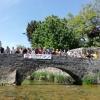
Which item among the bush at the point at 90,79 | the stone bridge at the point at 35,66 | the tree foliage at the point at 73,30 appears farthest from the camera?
the tree foliage at the point at 73,30

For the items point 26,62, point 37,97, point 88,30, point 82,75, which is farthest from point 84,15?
point 37,97

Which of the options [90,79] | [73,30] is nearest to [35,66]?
[90,79]

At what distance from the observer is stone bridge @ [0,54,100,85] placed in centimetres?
3703

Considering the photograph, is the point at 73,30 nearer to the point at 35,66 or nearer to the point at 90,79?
the point at 90,79

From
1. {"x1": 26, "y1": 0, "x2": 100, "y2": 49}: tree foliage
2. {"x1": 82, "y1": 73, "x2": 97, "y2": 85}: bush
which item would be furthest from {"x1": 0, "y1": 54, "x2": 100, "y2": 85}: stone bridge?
{"x1": 26, "y1": 0, "x2": 100, "y2": 49}: tree foliage

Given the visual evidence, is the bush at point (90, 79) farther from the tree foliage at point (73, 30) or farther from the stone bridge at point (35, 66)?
the tree foliage at point (73, 30)

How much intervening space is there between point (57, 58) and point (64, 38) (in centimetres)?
2240

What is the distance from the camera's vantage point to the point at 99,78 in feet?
139

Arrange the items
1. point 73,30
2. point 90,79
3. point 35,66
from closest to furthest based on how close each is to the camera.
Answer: point 35,66 < point 90,79 < point 73,30

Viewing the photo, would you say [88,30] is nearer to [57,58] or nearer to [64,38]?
[64,38]

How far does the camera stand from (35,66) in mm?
38562

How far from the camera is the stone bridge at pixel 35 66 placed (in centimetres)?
3703

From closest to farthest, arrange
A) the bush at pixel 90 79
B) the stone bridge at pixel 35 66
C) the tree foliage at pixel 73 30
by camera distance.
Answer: the stone bridge at pixel 35 66 → the bush at pixel 90 79 → the tree foliage at pixel 73 30

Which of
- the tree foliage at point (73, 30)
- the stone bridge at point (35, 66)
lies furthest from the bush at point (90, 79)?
the tree foliage at point (73, 30)
